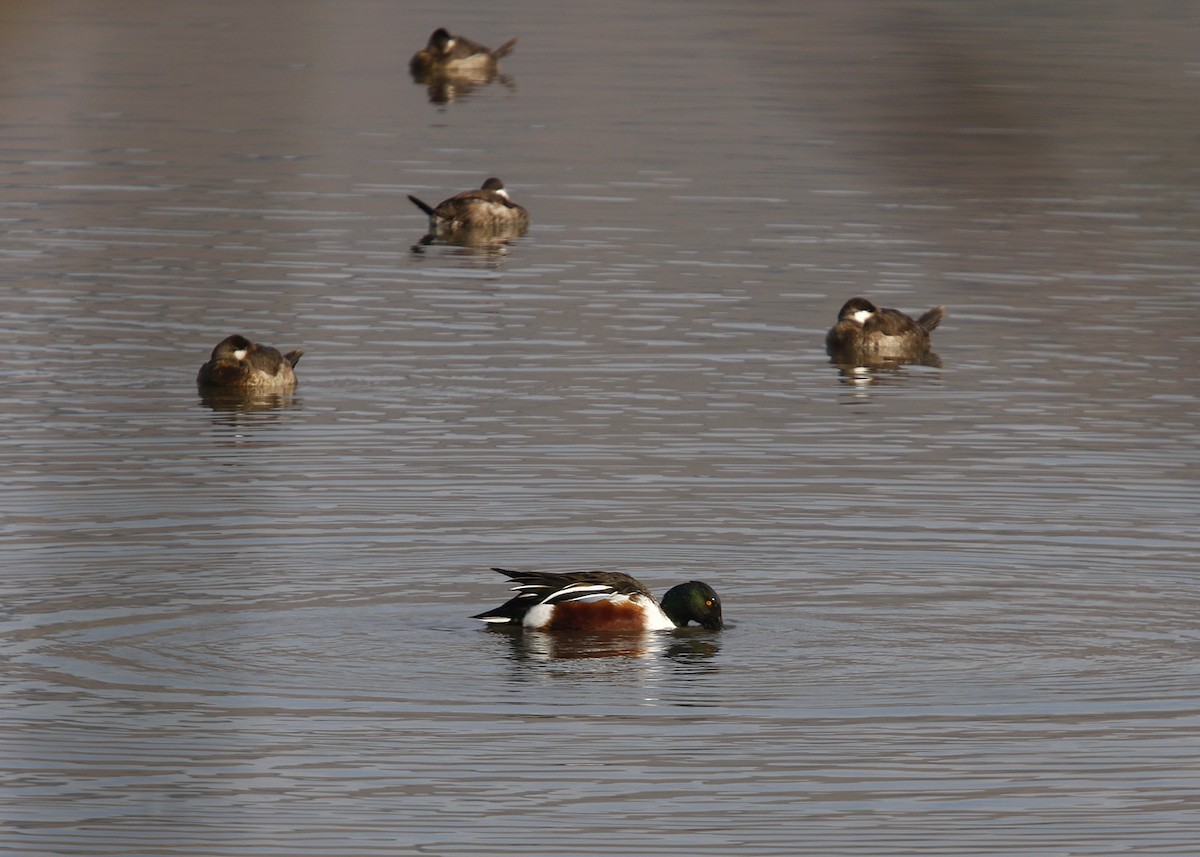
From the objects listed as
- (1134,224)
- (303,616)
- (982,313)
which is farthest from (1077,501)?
(1134,224)

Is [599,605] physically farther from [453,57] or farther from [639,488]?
[453,57]

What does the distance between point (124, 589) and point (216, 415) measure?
5837mm

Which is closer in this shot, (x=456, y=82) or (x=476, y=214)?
(x=476, y=214)

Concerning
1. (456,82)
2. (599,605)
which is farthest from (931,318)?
(456,82)

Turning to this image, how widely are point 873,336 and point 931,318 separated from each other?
1737 millimetres

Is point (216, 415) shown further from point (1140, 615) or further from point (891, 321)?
point (1140, 615)

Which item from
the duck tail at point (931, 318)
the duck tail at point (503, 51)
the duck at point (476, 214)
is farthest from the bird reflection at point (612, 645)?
the duck tail at point (503, 51)

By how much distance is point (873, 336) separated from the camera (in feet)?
66.2

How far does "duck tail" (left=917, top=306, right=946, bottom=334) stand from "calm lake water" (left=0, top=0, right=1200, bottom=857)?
0.32m

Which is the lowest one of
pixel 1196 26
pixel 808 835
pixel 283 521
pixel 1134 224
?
pixel 808 835

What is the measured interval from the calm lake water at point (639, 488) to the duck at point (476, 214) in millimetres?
601

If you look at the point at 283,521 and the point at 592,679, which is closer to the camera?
the point at 592,679

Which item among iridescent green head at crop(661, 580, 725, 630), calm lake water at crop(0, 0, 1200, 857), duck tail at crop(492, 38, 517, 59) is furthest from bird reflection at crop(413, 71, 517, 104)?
iridescent green head at crop(661, 580, 725, 630)

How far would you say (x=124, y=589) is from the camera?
12.1 m
